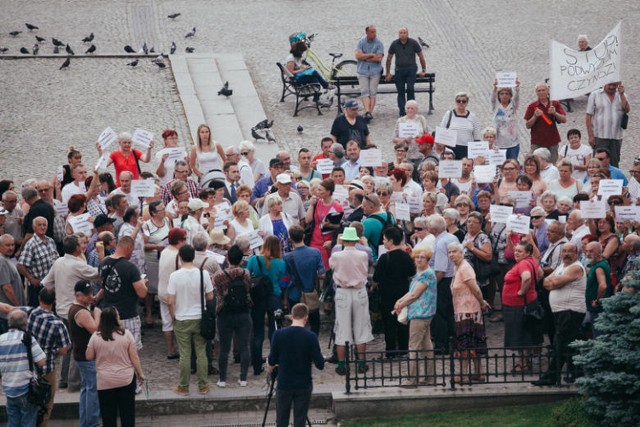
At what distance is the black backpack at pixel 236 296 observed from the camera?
50.6ft

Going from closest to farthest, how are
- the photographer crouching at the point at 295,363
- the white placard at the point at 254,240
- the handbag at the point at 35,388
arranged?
1. the photographer crouching at the point at 295,363
2. the handbag at the point at 35,388
3. the white placard at the point at 254,240

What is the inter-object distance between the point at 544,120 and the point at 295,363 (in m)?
9.47

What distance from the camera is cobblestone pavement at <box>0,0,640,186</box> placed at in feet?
84.5

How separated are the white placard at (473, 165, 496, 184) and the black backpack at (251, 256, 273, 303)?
4.14 meters

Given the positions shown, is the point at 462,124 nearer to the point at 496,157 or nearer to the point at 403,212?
the point at 496,157

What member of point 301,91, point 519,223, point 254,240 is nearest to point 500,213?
point 519,223

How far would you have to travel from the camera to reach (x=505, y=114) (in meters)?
21.7

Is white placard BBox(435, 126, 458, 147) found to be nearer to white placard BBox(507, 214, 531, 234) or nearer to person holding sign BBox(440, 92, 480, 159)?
person holding sign BBox(440, 92, 480, 159)

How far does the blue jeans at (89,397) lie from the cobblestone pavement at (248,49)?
31.2 ft

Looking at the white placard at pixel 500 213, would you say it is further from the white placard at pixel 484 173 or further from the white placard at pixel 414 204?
the white placard at pixel 484 173

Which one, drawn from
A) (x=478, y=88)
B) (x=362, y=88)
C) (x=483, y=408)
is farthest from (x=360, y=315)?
(x=478, y=88)

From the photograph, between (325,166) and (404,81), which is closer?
(325,166)

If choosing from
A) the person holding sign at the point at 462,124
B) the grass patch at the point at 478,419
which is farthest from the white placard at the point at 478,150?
the grass patch at the point at 478,419

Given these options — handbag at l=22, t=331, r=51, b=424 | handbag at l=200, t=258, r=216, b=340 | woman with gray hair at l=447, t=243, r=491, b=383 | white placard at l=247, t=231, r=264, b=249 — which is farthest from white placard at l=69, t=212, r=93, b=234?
woman with gray hair at l=447, t=243, r=491, b=383
